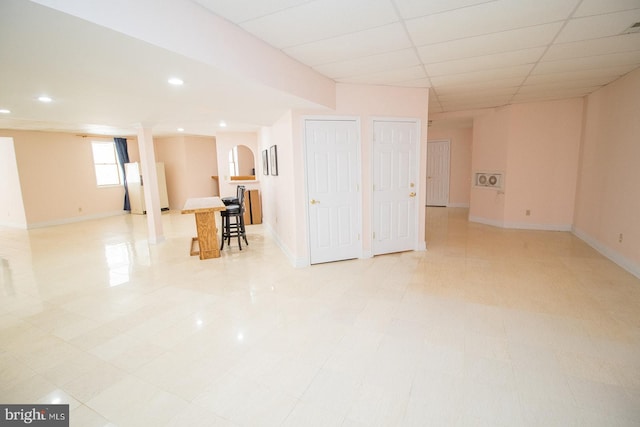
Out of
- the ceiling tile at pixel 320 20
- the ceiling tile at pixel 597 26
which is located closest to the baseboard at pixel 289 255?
the ceiling tile at pixel 320 20

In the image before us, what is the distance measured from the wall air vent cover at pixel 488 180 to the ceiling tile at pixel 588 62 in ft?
9.64

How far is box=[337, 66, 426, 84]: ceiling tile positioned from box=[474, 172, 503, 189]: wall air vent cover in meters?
3.76

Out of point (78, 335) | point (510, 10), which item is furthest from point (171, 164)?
point (510, 10)

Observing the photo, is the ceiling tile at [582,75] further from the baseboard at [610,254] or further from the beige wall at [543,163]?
the baseboard at [610,254]

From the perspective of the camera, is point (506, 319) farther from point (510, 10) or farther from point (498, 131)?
point (498, 131)

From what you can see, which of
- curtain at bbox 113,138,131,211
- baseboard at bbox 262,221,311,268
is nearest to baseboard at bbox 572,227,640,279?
baseboard at bbox 262,221,311,268

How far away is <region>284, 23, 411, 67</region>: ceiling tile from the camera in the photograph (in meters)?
2.51

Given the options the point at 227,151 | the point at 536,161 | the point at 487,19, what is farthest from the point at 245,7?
the point at 536,161

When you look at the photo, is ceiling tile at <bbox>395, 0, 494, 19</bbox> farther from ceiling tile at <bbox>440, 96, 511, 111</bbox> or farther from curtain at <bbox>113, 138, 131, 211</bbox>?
curtain at <bbox>113, 138, 131, 211</bbox>

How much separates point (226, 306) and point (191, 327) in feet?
1.45

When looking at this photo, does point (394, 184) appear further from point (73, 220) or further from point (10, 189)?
point (10, 189)

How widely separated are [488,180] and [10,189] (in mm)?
11647

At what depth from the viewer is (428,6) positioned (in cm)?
211

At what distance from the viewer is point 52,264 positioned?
15.0 feet
